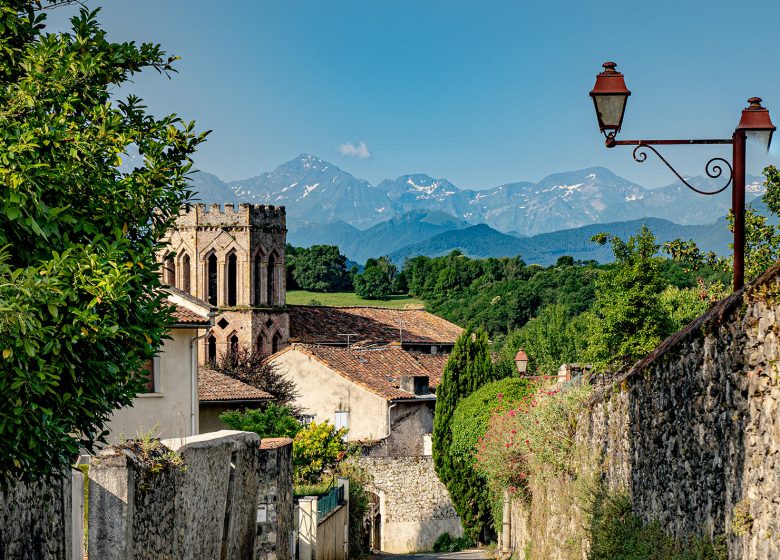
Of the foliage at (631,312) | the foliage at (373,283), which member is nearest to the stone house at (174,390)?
the foliage at (631,312)

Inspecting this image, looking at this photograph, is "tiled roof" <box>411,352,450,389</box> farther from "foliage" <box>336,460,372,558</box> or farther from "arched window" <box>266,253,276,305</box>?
"arched window" <box>266,253,276,305</box>

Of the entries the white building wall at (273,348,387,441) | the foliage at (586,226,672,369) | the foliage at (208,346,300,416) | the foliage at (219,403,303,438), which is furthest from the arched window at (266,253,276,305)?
the foliage at (586,226,672,369)

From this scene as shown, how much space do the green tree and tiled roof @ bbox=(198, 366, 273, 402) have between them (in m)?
6.39

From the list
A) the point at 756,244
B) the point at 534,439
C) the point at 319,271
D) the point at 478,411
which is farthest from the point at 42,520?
the point at 319,271

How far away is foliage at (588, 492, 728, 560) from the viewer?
883 cm

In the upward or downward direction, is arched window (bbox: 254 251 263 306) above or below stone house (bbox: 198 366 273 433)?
above

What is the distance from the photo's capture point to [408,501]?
37.9m

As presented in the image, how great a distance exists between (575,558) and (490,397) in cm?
1742

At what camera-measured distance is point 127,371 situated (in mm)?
7902

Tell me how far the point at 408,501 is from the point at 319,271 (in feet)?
324

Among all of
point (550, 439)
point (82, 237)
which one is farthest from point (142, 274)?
point (550, 439)

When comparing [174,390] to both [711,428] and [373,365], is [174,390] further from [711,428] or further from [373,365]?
[373,365]

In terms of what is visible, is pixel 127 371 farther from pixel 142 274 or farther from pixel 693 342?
pixel 693 342

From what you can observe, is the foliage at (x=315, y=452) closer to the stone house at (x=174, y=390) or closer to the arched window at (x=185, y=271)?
the stone house at (x=174, y=390)
